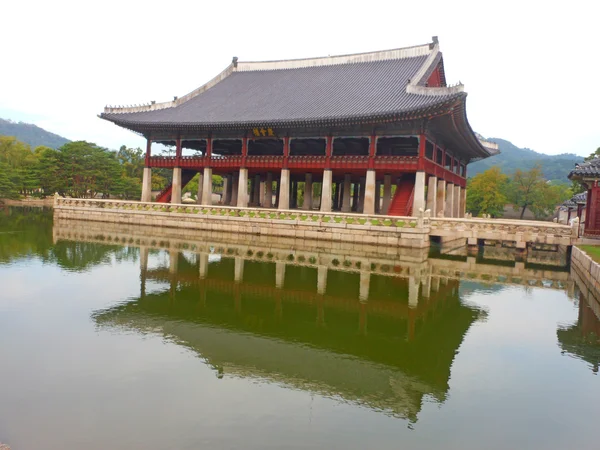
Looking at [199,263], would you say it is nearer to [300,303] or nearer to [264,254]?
[264,254]

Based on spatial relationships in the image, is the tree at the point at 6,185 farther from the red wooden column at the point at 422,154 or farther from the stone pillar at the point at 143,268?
the red wooden column at the point at 422,154

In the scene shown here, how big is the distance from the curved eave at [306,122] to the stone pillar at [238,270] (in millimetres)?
14359

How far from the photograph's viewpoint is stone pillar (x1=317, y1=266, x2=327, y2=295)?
15.0m

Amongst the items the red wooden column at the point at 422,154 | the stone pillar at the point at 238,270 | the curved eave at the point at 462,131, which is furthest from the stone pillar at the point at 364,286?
the curved eave at the point at 462,131

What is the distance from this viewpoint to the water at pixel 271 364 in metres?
5.98

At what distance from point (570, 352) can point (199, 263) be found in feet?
46.4

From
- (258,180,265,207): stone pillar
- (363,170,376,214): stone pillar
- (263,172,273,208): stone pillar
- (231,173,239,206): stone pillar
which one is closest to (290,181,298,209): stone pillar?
(258,180,265,207): stone pillar

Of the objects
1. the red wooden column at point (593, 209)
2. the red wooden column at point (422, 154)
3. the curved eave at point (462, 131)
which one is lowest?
the red wooden column at point (593, 209)

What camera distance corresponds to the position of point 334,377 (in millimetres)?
7871

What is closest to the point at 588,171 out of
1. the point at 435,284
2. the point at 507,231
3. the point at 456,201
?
the point at 507,231

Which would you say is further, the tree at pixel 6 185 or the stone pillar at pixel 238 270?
the tree at pixel 6 185

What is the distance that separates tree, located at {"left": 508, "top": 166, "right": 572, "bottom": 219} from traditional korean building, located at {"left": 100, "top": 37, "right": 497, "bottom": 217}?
2675cm

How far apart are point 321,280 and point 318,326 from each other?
5815 millimetres

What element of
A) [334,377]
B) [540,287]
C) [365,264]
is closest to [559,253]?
[540,287]
